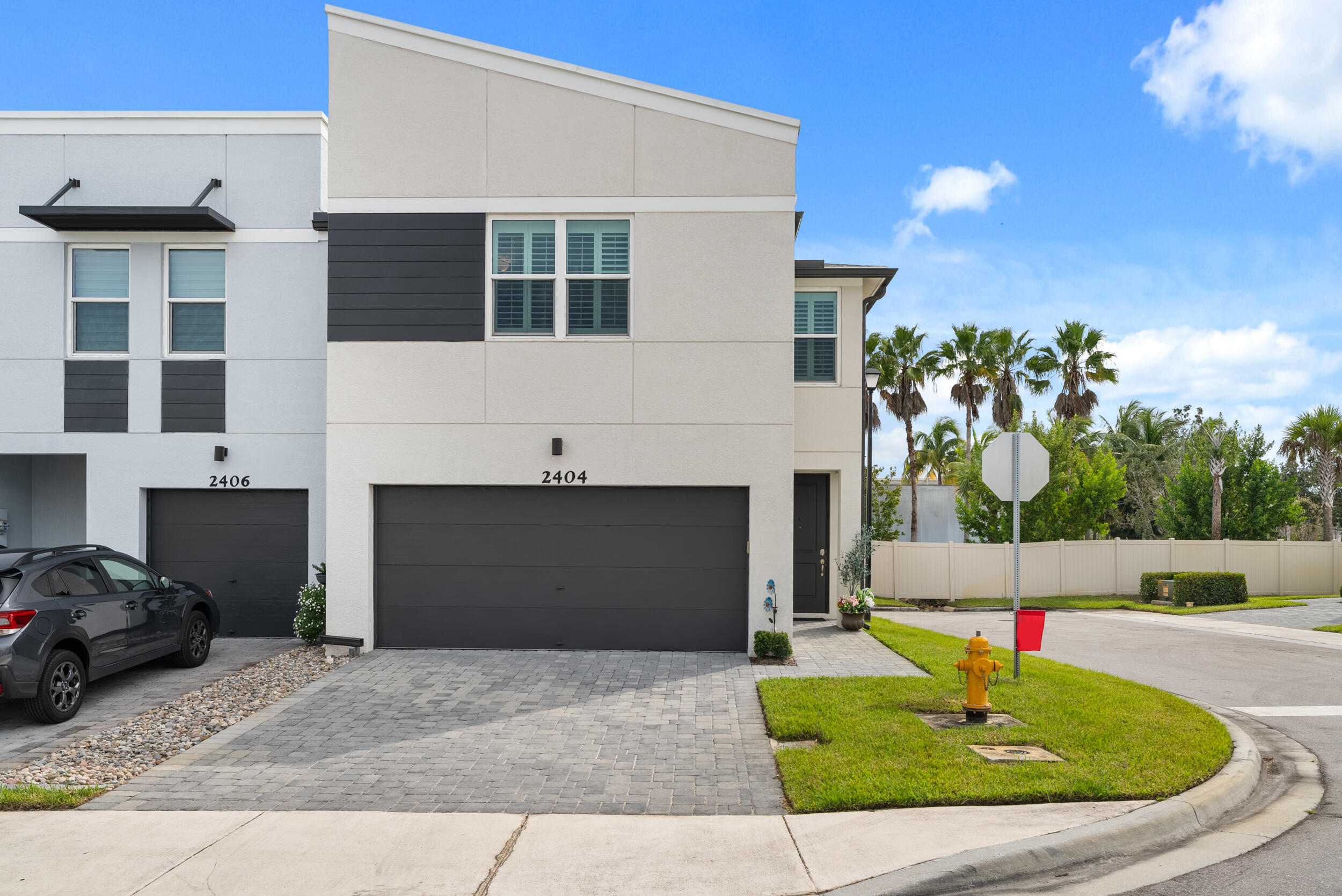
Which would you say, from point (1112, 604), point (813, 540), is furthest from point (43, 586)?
point (1112, 604)

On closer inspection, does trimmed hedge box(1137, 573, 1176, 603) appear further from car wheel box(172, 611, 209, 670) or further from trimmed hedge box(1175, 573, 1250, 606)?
car wheel box(172, 611, 209, 670)

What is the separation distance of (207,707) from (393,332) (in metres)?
5.10

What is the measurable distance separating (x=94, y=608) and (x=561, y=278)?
6.53 meters

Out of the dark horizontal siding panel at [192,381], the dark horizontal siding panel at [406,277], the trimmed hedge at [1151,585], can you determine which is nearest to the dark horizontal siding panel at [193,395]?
the dark horizontal siding panel at [192,381]

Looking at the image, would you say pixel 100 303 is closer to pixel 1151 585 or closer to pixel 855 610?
pixel 855 610

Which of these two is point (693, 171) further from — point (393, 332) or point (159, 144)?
point (159, 144)

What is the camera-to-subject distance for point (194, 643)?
1066cm

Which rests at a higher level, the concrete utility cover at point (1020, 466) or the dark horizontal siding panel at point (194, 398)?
the dark horizontal siding panel at point (194, 398)

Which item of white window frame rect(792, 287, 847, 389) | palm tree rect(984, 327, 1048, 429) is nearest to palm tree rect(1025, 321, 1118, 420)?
palm tree rect(984, 327, 1048, 429)

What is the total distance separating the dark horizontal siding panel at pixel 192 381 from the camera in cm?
1264

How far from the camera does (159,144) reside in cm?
1280

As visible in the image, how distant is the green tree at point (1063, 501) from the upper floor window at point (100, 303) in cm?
2201

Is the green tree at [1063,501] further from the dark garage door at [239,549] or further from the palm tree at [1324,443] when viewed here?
the dark garage door at [239,549]

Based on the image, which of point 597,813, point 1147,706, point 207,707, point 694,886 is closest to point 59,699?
point 207,707
